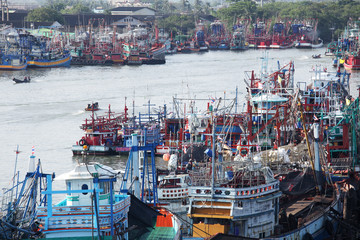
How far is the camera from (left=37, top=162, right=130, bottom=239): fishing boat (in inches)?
657

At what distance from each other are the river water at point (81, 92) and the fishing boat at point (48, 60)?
2.51 metres

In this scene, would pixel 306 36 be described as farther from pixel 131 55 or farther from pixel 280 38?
pixel 131 55

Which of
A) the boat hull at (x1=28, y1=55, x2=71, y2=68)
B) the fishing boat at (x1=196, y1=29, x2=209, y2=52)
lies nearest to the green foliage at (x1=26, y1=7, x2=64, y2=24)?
the fishing boat at (x1=196, y1=29, x2=209, y2=52)

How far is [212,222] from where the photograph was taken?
1942 centimetres

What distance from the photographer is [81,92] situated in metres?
60.6

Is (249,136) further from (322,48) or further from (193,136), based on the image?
(322,48)

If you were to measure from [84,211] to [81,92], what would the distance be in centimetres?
4435

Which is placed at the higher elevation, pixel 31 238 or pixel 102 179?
pixel 102 179

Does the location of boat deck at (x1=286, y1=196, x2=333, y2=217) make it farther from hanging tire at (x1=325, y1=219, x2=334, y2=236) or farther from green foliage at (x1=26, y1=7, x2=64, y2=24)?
green foliage at (x1=26, y1=7, x2=64, y2=24)

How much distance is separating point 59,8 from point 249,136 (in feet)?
397

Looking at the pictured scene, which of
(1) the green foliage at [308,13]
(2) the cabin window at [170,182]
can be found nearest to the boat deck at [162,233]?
(2) the cabin window at [170,182]

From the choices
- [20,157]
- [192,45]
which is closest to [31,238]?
[20,157]

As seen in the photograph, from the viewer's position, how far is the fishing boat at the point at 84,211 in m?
16.7

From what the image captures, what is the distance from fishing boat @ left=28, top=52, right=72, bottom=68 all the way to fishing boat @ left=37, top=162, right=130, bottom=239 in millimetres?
68151
